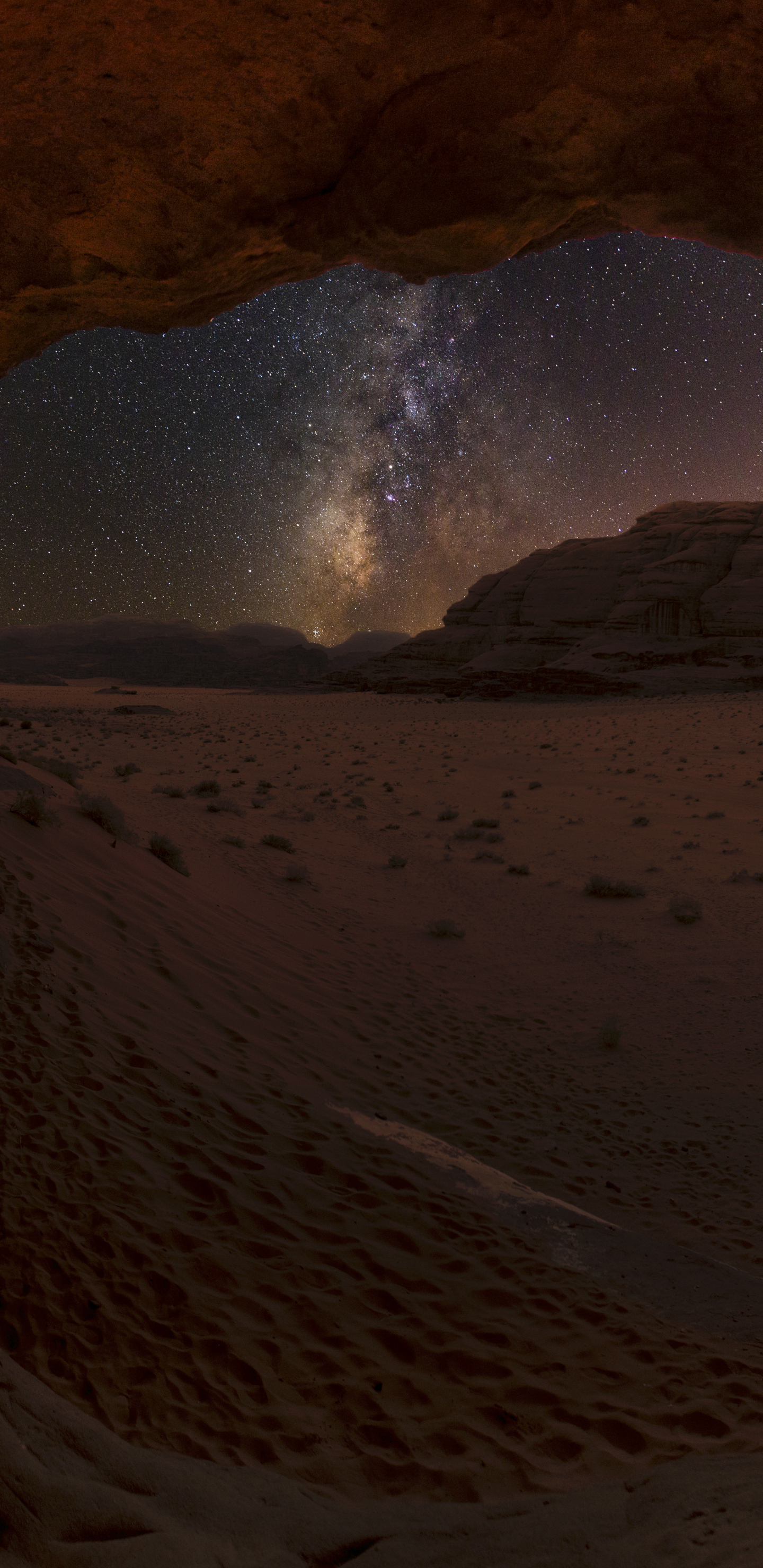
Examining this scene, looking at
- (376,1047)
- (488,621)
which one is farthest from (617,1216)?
(488,621)

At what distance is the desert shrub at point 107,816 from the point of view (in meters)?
9.08

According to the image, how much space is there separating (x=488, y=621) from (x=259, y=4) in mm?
61308

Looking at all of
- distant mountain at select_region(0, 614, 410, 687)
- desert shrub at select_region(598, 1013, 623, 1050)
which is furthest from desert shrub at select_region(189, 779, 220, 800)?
distant mountain at select_region(0, 614, 410, 687)

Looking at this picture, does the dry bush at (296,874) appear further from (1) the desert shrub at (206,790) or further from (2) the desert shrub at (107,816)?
(1) the desert shrub at (206,790)

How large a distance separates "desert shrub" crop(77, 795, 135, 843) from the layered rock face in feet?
143

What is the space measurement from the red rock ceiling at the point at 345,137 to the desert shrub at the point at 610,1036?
7.36 metres

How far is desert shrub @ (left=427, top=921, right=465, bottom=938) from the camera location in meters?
8.91

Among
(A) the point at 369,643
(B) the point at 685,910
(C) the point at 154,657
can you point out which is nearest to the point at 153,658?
(C) the point at 154,657

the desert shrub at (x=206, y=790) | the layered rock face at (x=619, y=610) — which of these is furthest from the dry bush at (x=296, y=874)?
the layered rock face at (x=619, y=610)

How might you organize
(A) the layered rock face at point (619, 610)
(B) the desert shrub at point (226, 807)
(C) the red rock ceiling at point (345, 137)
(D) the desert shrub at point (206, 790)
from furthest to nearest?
(A) the layered rock face at point (619, 610) → (D) the desert shrub at point (206, 790) → (B) the desert shrub at point (226, 807) → (C) the red rock ceiling at point (345, 137)

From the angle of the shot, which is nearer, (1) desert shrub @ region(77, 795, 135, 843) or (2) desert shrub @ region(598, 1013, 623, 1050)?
(2) desert shrub @ region(598, 1013, 623, 1050)

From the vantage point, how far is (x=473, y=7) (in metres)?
5.46

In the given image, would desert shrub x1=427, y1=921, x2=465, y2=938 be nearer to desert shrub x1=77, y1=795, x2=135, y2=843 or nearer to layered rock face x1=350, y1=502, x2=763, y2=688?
desert shrub x1=77, y1=795, x2=135, y2=843

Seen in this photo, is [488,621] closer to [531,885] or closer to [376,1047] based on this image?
[531,885]
